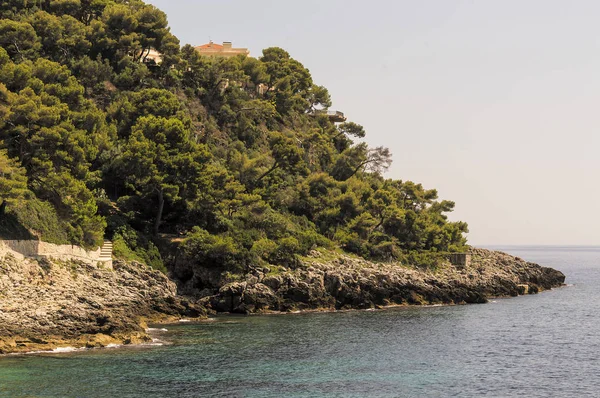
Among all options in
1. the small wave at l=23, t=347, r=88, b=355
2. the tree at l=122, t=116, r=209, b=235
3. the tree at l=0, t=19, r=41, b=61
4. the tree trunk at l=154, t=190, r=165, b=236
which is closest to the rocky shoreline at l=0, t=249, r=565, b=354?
the small wave at l=23, t=347, r=88, b=355

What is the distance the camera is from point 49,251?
61656 mm

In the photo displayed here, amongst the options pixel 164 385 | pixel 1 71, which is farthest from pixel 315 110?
pixel 164 385

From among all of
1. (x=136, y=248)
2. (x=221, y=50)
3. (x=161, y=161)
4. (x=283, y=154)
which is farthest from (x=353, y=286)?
(x=221, y=50)

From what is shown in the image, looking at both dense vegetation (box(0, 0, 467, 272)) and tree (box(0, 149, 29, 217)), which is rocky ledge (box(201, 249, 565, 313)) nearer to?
dense vegetation (box(0, 0, 467, 272))

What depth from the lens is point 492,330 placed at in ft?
225

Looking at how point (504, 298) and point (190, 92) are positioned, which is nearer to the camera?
point (504, 298)

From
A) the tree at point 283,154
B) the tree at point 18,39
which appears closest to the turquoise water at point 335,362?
the tree at point 283,154

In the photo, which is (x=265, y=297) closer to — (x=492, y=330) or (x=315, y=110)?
(x=492, y=330)

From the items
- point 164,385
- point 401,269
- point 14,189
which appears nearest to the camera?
point 164,385

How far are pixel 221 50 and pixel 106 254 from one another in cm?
7403

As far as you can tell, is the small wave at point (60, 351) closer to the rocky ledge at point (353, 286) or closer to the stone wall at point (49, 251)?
the stone wall at point (49, 251)

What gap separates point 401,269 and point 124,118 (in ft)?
115

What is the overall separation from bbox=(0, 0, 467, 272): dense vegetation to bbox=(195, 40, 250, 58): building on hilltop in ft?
20.7

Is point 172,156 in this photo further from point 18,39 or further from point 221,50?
point 221,50
